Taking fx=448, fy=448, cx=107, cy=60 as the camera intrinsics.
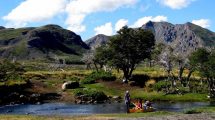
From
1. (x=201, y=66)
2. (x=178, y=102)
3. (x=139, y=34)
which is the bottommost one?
(x=178, y=102)

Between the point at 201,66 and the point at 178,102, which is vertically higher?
the point at 201,66

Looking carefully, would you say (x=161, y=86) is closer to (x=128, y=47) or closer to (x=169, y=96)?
(x=169, y=96)

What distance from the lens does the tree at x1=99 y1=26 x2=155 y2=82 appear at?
13245cm

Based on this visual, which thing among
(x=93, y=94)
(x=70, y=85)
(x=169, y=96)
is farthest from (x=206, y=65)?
(x=70, y=85)

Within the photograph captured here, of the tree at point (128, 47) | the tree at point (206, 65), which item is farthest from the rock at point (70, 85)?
the tree at point (206, 65)

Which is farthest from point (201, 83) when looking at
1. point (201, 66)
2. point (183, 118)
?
point (183, 118)

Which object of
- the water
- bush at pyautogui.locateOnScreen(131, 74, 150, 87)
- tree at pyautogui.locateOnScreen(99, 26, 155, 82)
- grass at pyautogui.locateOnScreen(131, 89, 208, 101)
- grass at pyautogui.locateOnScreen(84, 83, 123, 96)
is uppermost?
tree at pyautogui.locateOnScreen(99, 26, 155, 82)

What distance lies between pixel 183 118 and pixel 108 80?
78.3 meters

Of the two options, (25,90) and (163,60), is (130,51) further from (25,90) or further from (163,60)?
(25,90)

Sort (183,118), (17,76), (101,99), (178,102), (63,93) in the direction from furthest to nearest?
(17,76)
(63,93)
(101,99)
(178,102)
(183,118)

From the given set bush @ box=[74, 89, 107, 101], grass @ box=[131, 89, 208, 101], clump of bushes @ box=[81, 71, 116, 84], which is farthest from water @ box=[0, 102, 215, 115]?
clump of bushes @ box=[81, 71, 116, 84]

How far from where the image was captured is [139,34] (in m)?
134

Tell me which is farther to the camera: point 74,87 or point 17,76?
point 17,76

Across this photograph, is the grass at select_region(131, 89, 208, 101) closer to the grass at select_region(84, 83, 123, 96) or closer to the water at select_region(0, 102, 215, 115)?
the water at select_region(0, 102, 215, 115)
